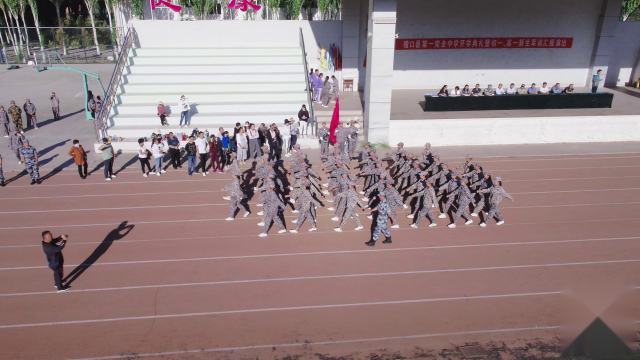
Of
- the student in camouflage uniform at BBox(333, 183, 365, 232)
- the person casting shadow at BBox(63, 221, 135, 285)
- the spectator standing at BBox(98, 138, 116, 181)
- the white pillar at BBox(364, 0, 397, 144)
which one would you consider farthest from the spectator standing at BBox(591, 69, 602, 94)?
the person casting shadow at BBox(63, 221, 135, 285)

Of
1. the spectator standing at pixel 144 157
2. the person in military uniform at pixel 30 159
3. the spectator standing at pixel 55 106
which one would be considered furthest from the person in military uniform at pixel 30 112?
the spectator standing at pixel 144 157

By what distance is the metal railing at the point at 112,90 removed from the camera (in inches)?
671

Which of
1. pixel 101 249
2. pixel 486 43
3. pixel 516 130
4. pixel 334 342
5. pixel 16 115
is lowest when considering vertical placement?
pixel 334 342

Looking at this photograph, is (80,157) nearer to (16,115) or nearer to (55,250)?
(16,115)

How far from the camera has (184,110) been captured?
1764 cm

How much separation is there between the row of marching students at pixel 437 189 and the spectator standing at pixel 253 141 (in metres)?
4.12

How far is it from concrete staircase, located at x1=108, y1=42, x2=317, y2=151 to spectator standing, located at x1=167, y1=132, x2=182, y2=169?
8.18 ft

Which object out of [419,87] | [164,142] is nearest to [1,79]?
[164,142]

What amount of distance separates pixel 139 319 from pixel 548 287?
23.8 ft

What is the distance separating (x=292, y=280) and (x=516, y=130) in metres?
12.3

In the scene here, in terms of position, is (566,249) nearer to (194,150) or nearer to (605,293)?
(605,293)

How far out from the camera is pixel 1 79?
1060 inches

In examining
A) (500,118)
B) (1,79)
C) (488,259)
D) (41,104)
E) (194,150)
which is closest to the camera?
(488,259)

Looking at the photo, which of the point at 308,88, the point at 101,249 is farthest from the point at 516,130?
the point at 101,249
